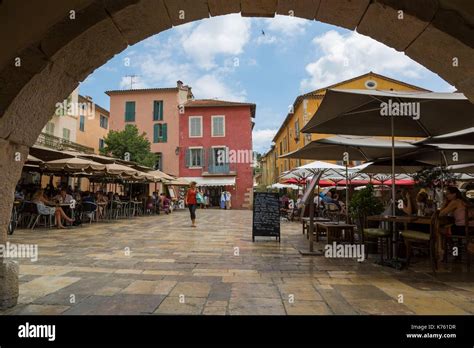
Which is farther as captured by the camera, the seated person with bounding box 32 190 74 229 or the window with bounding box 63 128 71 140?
the window with bounding box 63 128 71 140

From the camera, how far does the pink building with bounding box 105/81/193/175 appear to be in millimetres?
30016

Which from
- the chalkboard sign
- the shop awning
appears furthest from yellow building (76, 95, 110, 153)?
the chalkboard sign

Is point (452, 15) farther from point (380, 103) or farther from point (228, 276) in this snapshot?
point (228, 276)

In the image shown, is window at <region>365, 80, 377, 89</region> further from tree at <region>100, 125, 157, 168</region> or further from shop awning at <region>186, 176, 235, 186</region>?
tree at <region>100, 125, 157, 168</region>

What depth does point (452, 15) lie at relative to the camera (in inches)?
101

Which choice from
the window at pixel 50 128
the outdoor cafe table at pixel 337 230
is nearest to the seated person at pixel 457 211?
the outdoor cafe table at pixel 337 230

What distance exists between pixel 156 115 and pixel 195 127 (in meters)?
3.91

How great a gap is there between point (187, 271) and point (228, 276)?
Answer: 645 millimetres

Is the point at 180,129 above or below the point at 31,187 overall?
above

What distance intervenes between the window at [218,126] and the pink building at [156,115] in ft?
10.8

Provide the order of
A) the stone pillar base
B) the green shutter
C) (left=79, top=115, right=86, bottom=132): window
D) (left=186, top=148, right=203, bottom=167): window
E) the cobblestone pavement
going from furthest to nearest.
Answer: the green shutter
(left=186, top=148, right=203, bottom=167): window
(left=79, top=115, right=86, bottom=132): window
the cobblestone pavement
the stone pillar base

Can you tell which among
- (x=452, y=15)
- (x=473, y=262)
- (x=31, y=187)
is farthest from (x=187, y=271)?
(x=31, y=187)

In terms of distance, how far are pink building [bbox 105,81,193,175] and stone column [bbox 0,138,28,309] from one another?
87.6 ft

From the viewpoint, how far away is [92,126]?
30922mm
